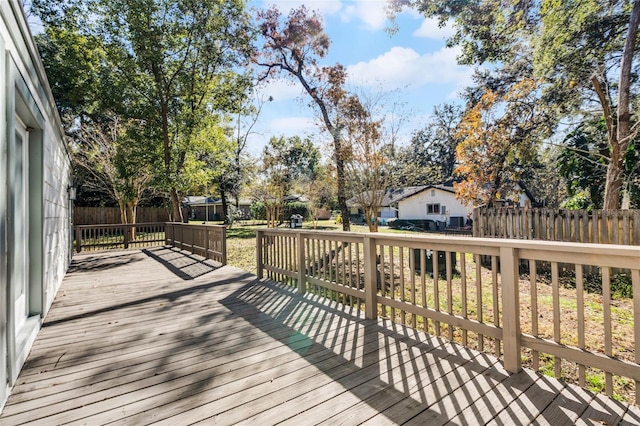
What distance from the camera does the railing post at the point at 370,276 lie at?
3.38m

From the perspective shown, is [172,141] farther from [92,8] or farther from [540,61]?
[540,61]

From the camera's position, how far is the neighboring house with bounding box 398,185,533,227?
2377cm

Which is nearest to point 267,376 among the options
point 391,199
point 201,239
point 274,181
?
point 201,239

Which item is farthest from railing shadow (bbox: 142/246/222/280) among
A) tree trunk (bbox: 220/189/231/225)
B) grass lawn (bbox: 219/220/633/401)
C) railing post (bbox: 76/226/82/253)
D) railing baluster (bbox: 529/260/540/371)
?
tree trunk (bbox: 220/189/231/225)

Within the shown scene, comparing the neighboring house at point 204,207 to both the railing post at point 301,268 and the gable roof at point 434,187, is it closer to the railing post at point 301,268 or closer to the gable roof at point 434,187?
the gable roof at point 434,187

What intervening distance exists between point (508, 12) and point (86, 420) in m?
10.5

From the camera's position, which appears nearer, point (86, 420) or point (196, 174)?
point (86, 420)

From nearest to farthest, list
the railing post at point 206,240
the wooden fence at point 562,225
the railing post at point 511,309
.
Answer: the railing post at point 511,309, the wooden fence at point 562,225, the railing post at point 206,240

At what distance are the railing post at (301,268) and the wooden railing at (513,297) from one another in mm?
14

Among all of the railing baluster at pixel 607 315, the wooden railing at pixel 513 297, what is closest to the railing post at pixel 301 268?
the wooden railing at pixel 513 297

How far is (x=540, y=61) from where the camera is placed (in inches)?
281

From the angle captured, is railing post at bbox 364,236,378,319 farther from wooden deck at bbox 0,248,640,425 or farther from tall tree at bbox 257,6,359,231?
tall tree at bbox 257,6,359,231

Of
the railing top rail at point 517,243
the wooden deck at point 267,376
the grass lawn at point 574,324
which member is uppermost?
the railing top rail at point 517,243

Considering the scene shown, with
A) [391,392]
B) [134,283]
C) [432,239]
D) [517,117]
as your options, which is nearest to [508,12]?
[517,117]
